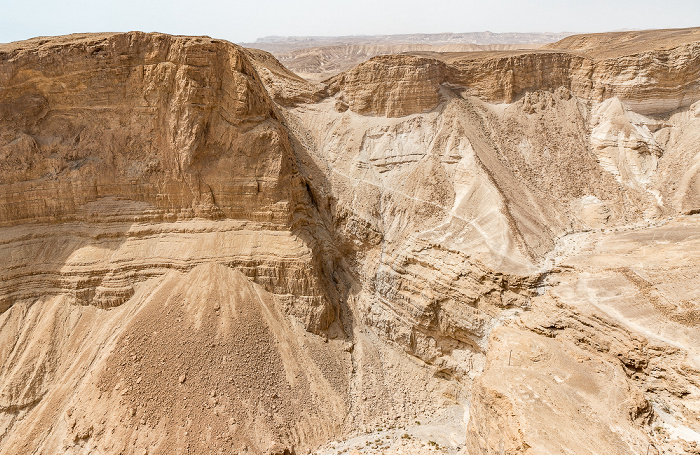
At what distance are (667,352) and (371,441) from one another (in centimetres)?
1227

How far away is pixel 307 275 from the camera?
21.3 metres

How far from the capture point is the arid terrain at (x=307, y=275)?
14727mm

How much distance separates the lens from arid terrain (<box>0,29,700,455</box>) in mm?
14727

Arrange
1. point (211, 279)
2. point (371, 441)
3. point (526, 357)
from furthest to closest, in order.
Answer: point (211, 279)
point (371, 441)
point (526, 357)

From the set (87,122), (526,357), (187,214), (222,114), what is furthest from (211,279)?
(526,357)

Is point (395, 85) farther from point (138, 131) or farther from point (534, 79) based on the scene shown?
point (138, 131)

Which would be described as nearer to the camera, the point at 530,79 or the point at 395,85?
the point at 395,85

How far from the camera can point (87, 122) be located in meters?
21.0

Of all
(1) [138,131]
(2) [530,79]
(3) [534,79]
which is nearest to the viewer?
(1) [138,131]

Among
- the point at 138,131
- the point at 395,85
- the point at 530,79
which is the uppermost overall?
the point at 530,79

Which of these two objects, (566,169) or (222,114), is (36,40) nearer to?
(222,114)

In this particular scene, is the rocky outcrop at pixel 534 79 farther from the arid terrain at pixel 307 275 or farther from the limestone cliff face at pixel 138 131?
the limestone cliff face at pixel 138 131

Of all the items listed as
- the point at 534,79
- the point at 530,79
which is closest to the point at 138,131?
the point at 530,79

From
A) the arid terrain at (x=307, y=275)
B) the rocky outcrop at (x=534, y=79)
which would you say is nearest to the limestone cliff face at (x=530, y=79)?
the rocky outcrop at (x=534, y=79)
